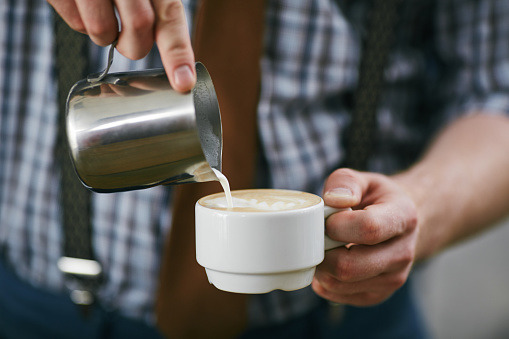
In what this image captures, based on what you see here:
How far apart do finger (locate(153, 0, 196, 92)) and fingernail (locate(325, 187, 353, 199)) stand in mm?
215

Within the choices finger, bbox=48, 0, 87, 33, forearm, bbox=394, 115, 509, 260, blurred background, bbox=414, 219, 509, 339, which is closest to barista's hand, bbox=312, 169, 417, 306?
forearm, bbox=394, 115, 509, 260

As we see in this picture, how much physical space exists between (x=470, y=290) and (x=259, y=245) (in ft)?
5.43

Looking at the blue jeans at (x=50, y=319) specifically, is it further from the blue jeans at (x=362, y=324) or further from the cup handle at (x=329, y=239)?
the cup handle at (x=329, y=239)

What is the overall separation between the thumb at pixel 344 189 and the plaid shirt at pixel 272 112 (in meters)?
0.21

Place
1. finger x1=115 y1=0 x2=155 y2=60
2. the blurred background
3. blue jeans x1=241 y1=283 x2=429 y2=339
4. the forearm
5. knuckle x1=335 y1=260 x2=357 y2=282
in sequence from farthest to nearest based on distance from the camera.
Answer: the blurred background < blue jeans x1=241 y1=283 x2=429 y2=339 < the forearm < knuckle x1=335 y1=260 x2=357 y2=282 < finger x1=115 y1=0 x2=155 y2=60

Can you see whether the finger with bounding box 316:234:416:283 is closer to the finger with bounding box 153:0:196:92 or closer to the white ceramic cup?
the white ceramic cup

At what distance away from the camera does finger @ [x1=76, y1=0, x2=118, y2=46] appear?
0.47 m

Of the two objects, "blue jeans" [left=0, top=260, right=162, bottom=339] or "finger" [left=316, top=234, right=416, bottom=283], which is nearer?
"finger" [left=316, top=234, right=416, bottom=283]

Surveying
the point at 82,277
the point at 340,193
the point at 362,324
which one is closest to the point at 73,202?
the point at 82,277

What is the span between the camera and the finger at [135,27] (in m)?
0.47

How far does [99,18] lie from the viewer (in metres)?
0.48

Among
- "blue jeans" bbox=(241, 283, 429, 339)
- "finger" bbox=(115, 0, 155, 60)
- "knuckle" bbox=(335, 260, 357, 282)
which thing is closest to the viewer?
"finger" bbox=(115, 0, 155, 60)

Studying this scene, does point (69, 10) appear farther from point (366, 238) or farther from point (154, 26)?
point (366, 238)

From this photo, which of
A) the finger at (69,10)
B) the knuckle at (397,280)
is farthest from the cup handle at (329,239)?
the finger at (69,10)
